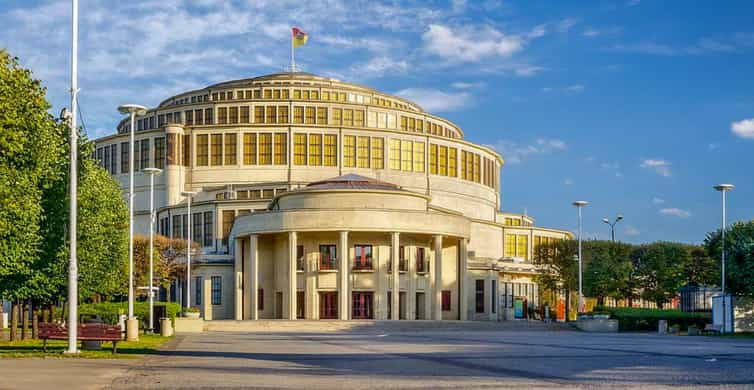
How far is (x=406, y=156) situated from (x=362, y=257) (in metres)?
23.4

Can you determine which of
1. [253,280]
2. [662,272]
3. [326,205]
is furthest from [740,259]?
[253,280]

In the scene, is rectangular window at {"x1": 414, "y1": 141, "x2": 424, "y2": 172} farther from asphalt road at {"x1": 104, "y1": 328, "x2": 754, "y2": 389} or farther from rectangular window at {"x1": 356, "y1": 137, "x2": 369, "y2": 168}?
asphalt road at {"x1": 104, "y1": 328, "x2": 754, "y2": 389}

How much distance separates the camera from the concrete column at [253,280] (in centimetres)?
7800

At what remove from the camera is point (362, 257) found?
255 feet

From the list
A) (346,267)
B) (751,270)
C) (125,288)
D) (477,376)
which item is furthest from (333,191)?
(477,376)

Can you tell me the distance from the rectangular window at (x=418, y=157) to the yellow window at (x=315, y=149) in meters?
9.96

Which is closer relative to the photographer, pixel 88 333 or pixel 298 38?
pixel 88 333

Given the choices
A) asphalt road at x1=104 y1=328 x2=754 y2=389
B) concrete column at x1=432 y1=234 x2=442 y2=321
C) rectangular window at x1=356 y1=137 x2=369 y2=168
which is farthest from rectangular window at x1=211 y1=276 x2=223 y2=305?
asphalt road at x1=104 y1=328 x2=754 y2=389

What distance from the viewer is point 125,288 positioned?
2776 inches

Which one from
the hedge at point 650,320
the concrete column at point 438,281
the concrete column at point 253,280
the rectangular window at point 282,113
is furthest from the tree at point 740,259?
the rectangular window at point 282,113

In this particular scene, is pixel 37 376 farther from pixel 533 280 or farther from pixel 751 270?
pixel 533 280

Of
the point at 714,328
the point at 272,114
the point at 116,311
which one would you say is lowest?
the point at 714,328

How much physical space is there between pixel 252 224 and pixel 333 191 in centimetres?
767

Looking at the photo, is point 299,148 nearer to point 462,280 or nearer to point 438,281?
point 462,280
